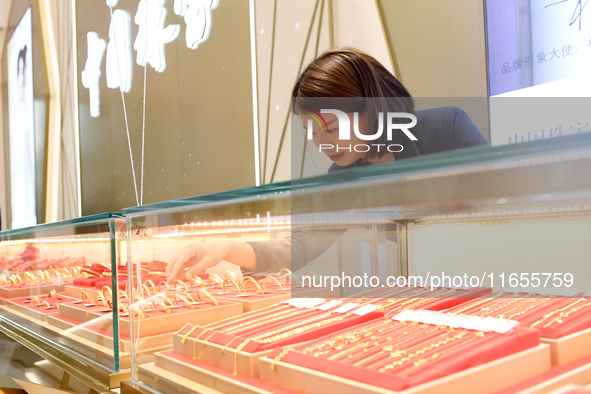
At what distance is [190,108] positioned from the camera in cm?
324

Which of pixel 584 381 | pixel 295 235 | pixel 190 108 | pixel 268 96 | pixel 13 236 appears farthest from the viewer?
pixel 190 108

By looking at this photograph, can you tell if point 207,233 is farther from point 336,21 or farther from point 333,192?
point 336,21

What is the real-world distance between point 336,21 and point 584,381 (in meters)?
2.09

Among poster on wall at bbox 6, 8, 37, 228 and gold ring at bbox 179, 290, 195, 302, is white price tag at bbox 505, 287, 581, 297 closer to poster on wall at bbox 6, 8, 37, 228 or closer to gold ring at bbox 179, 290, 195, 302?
gold ring at bbox 179, 290, 195, 302

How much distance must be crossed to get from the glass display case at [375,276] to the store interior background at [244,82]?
1.41m

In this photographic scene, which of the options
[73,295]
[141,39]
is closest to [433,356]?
[73,295]

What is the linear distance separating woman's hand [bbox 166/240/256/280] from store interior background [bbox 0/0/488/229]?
143cm

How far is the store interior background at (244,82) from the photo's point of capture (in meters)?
2.12

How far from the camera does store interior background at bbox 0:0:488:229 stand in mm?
2115

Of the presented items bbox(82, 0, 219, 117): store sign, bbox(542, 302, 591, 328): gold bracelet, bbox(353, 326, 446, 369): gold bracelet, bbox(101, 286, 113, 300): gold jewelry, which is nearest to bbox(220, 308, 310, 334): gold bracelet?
bbox(353, 326, 446, 369): gold bracelet

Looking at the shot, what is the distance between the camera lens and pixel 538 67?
1.80 metres

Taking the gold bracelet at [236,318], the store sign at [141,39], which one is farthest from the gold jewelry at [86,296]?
the store sign at [141,39]

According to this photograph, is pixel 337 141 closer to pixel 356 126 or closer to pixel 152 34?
pixel 356 126

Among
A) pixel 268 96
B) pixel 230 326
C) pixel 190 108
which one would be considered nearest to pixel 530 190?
pixel 230 326
